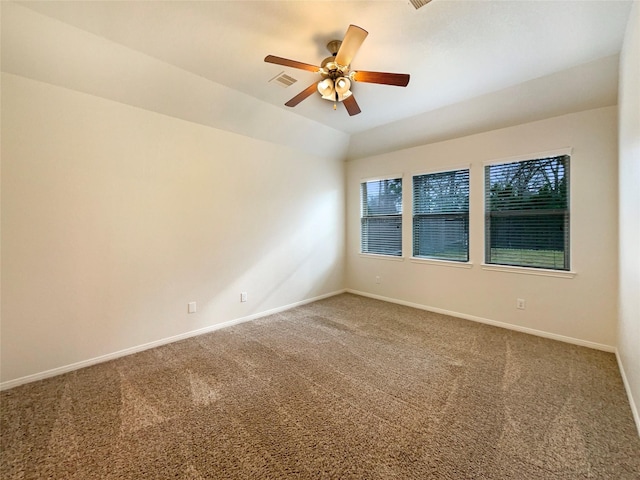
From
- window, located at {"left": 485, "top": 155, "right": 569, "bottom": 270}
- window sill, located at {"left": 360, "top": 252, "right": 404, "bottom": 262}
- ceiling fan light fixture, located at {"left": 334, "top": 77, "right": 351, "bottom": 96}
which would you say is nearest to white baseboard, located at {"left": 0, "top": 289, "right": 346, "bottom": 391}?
window sill, located at {"left": 360, "top": 252, "right": 404, "bottom": 262}

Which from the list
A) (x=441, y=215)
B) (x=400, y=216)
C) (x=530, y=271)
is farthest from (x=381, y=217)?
(x=530, y=271)

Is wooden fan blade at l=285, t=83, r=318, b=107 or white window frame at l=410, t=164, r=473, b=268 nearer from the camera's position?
wooden fan blade at l=285, t=83, r=318, b=107

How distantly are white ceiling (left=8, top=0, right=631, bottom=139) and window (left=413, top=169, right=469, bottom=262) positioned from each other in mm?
1353

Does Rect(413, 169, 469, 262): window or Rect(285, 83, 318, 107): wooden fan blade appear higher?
Rect(285, 83, 318, 107): wooden fan blade

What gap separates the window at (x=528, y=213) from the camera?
3154 millimetres

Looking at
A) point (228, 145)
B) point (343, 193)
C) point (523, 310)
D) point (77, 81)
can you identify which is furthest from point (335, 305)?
point (77, 81)

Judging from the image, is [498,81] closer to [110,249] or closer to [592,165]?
[592,165]

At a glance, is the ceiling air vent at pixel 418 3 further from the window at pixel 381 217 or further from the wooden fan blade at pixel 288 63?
the window at pixel 381 217

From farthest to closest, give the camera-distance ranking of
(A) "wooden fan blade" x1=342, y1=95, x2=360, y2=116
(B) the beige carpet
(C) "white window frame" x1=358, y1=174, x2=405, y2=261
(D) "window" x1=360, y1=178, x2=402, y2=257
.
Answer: (D) "window" x1=360, y1=178, x2=402, y2=257
(C) "white window frame" x1=358, y1=174, x2=405, y2=261
(A) "wooden fan blade" x1=342, y1=95, x2=360, y2=116
(B) the beige carpet

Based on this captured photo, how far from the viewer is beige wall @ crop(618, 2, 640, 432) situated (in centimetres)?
178

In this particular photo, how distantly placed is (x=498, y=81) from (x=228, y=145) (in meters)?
3.25

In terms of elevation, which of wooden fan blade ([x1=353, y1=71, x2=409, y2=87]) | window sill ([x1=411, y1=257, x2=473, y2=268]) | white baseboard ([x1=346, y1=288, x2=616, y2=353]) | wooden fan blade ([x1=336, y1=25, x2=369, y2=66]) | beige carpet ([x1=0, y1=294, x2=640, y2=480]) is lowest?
beige carpet ([x1=0, y1=294, x2=640, y2=480])

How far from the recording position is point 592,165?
2.90m

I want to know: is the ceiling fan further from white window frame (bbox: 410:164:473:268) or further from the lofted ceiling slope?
white window frame (bbox: 410:164:473:268)
